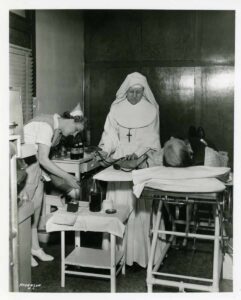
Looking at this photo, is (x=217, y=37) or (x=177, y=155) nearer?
(x=177, y=155)

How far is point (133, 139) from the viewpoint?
3.09m

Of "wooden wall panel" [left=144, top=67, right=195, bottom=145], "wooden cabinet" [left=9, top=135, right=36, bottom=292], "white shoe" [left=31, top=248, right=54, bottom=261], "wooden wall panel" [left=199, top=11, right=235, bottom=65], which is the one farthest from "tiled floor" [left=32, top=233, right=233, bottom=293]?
"wooden wall panel" [left=199, top=11, right=235, bottom=65]

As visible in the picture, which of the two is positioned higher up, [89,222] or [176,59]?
[176,59]

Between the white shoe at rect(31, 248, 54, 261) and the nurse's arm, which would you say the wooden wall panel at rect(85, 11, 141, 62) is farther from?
the white shoe at rect(31, 248, 54, 261)

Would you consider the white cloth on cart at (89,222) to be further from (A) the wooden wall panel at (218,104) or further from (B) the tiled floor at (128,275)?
(A) the wooden wall panel at (218,104)

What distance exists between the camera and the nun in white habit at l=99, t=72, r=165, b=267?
2811 millimetres

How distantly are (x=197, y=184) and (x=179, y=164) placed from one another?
263 millimetres

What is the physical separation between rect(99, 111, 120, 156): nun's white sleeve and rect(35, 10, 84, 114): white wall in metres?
0.98

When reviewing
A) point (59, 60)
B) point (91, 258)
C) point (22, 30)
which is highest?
point (22, 30)

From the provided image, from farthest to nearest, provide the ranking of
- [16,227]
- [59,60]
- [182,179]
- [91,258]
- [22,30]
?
[59,60] < [22,30] < [91,258] < [182,179] < [16,227]

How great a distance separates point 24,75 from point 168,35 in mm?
1837

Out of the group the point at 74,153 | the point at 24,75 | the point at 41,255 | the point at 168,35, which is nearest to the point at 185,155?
the point at 41,255

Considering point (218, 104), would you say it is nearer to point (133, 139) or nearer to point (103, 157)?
point (133, 139)
